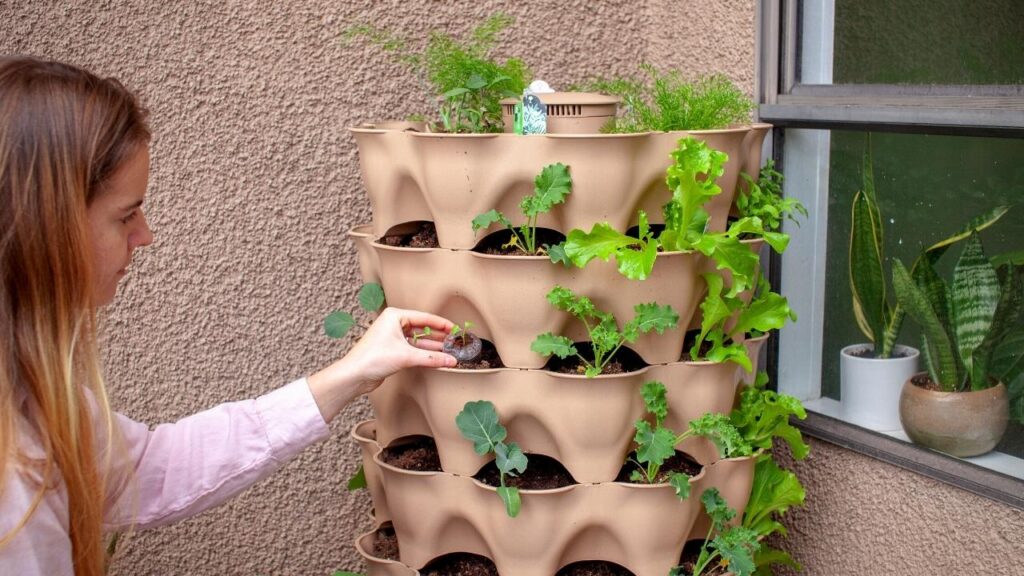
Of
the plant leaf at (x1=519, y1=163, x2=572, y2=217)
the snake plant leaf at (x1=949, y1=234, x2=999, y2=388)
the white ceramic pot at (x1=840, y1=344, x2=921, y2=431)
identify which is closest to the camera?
the plant leaf at (x1=519, y1=163, x2=572, y2=217)

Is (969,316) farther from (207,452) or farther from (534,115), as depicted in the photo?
(207,452)

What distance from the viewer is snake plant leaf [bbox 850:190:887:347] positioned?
1510mm

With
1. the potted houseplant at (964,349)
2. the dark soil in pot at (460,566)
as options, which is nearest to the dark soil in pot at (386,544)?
the dark soil in pot at (460,566)

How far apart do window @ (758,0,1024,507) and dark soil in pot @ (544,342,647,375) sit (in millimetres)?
460

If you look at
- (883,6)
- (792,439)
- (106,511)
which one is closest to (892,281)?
(792,439)

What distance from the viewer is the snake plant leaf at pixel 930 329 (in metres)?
1.42

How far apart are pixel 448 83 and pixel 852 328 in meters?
0.76

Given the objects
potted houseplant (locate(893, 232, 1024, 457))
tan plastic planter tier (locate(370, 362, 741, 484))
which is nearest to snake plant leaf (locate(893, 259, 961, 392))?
potted houseplant (locate(893, 232, 1024, 457))

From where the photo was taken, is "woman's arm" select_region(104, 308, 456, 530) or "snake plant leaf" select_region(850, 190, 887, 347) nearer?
"woman's arm" select_region(104, 308, 456, 530)

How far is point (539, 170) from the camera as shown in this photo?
1169 millimetres

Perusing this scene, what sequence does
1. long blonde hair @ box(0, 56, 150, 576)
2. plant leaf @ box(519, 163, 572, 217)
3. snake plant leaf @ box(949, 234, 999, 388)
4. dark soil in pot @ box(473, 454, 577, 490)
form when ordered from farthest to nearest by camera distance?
snake plant leaf @ box(949, 234, 999, 388) < dark soil in pot @ box(473, 454, 577, 490) < plant leaf @ box(519, 163, 572, 217) < long blonde hair @ box(0, 56, 150, 576)

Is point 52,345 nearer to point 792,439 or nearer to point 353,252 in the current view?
point 353,252

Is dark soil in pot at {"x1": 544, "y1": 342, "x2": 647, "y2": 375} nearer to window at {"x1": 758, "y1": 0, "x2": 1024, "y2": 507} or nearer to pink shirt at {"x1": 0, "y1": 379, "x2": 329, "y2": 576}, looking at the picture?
pink shirt at {"x1": 0, "y1": 379, "x2": 329, "y2": 576}

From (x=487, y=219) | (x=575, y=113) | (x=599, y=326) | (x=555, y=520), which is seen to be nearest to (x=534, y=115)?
(x=575, y=113)
